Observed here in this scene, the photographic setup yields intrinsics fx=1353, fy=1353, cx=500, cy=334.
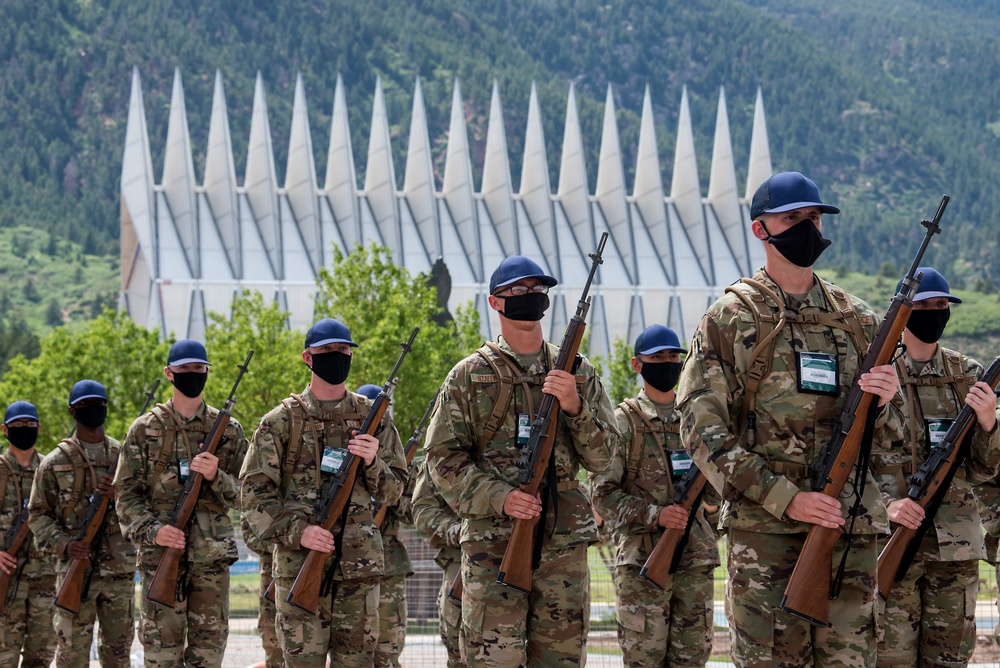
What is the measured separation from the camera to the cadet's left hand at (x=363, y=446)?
8836 millimetres

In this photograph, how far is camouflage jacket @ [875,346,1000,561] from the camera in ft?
26.1

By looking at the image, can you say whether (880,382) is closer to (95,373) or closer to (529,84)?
(95,373)

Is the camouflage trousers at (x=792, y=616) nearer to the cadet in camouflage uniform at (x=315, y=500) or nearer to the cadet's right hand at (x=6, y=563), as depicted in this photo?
the cadet in camouflage uniform at (x=315, y=500)

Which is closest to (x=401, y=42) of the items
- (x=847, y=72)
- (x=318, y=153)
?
(x=318, y=153)

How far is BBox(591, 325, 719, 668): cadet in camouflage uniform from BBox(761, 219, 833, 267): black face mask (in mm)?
2702

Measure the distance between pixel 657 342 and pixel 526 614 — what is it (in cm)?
275

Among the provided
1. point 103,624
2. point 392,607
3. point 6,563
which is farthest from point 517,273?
point 6,563

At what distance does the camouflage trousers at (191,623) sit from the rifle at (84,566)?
1136 mm

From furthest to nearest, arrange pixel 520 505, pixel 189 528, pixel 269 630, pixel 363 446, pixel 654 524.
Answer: pixel 269 630, pixel 189 528, pixel 654 524, pixel 363 446, pixel 520 505

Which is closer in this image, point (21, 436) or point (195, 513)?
point (195, 513)

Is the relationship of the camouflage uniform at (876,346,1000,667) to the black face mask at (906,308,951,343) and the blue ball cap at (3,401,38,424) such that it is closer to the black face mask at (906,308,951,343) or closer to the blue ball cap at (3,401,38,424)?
the black face mask at (906,308,951,343)

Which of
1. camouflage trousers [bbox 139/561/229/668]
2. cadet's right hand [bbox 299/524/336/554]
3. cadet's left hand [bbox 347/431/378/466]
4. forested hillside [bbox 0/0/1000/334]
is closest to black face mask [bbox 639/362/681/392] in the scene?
cadet's left hand [bbox 347/431/378/466]

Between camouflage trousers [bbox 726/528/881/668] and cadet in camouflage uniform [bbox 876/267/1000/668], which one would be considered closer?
camouflage trousers [bbox 726/528/881/668]

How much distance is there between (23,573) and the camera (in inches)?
503
